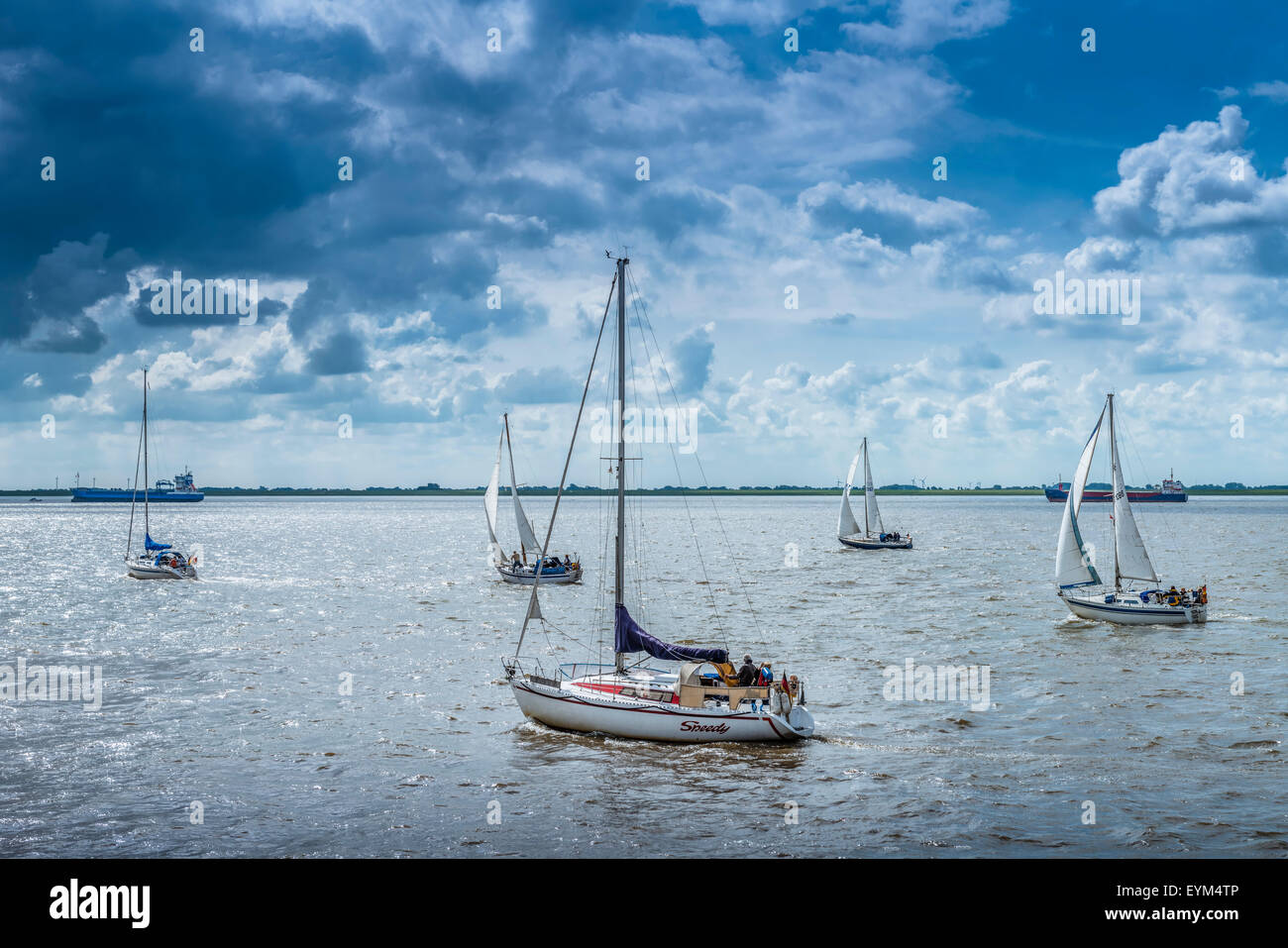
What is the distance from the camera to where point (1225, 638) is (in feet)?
162

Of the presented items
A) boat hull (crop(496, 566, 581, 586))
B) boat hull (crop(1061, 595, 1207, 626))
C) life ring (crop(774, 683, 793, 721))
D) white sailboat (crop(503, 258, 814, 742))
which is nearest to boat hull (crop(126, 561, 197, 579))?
boat hull (crop(496, 566, 581, 586))

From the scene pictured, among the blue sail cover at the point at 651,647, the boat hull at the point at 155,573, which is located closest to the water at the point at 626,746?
the blue sail cover at the point at 651,647

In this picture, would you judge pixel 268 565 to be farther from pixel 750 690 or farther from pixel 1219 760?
pixel 1219 760

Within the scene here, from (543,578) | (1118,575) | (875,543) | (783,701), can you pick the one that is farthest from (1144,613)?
(875,543)

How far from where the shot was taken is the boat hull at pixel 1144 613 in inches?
2067

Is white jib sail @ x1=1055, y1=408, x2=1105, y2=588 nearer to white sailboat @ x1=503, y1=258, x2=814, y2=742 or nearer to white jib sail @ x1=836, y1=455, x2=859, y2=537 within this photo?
white sailboat @ x1=503, y1=258, x2=814, y2=742

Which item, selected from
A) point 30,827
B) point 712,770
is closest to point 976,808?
point 712,770

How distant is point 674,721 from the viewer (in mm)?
28812

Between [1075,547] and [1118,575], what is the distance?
2796 mm

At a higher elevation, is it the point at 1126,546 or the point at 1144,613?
the point at 1126,546

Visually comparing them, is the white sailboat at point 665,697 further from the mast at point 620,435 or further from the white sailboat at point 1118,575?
the white sailboat at point 1118,575

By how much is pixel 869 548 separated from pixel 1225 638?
228ft

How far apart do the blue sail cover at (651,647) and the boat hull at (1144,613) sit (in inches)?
1301

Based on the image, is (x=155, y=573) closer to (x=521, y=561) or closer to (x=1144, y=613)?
(x=521, y=561)
